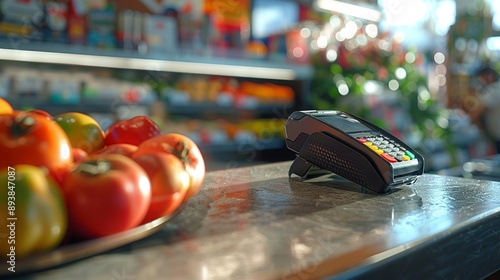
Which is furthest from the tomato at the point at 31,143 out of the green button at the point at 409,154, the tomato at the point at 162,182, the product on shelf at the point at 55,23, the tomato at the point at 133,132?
the product on shelf at the point at 55,23

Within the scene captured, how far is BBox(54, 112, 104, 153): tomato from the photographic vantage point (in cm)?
87

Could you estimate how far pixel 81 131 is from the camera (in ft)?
2.86

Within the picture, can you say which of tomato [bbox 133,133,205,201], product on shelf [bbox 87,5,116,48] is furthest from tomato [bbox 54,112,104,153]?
product on shelf [bbox 87,5,116,48]

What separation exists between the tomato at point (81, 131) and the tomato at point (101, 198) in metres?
0.24

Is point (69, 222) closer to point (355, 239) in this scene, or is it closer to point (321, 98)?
point (355, 239)

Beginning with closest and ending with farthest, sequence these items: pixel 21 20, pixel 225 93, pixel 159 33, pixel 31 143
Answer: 1. pixel 31 143
2. pixel 21 20
3. pixel 159 33
4. pixel 225 93

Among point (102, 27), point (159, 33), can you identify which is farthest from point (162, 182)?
point (159, 33)

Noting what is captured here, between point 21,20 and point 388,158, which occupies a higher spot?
point 21,20

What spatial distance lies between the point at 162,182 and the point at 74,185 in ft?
0.43

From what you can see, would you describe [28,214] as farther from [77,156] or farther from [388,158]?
[388,158]

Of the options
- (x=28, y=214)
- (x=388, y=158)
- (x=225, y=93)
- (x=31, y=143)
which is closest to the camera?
(x=28, y=214)

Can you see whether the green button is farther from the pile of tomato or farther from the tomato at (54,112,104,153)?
the tomato at (54,112,104,153)

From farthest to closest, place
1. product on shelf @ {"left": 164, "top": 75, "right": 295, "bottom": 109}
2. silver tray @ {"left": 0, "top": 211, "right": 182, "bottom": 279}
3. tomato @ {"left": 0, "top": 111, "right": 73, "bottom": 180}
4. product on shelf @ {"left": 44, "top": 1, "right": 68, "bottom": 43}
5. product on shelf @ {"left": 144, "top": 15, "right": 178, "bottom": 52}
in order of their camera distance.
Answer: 1. product on shelf @ {"left": 164, "top": 75, "right": 295, "bottom": 109}
2. product on shelf @ {"left": 144, "top": 15, "right": 178, "bottom": 52}
3. product on shelf @ {"left": 44, "top": 1, "right": 68, "bottom": 43}
4. tomato @ {"left": 0, "top": 111, "right": 73, "bottom": 180}
5. silver tray @ {"left": 0, "top": 211, "right": 182, "bottom": 279}

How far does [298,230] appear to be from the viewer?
73 centimetres
